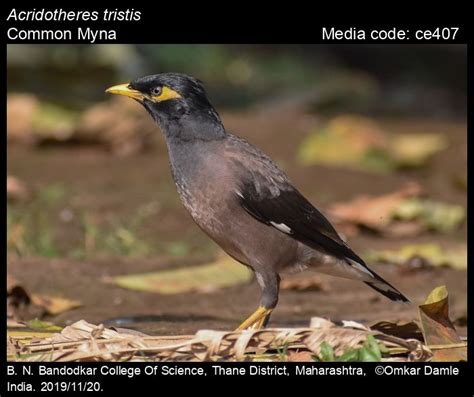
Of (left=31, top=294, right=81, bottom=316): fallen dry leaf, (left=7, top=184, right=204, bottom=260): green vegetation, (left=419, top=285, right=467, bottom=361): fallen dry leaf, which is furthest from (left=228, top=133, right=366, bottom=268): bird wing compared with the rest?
(left=7, top=184, right=204, bottom=260): green vegetation

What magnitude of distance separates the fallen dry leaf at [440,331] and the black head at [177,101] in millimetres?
1467


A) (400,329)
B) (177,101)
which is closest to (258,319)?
(400,329)

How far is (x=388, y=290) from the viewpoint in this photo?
546 cm

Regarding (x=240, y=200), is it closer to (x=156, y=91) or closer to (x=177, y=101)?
(x=177, y=101)

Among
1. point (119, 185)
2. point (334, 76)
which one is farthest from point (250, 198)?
point (334, 76)

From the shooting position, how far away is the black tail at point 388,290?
17.8 feet

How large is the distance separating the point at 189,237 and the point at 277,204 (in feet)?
7.45

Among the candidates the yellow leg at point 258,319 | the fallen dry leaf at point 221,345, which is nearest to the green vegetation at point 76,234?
the yellow leg at point 258,319

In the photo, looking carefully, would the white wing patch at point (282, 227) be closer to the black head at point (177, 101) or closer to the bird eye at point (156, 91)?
the black head at point (177, 101)

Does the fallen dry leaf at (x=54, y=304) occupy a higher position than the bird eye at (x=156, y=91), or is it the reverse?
the bird eye at (x=156, y=91)

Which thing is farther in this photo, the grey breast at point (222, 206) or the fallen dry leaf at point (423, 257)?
the fallen dry leaf at point (423, 257)

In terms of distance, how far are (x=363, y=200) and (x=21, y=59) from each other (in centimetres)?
464

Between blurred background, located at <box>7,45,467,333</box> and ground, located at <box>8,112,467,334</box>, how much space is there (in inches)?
0.7
